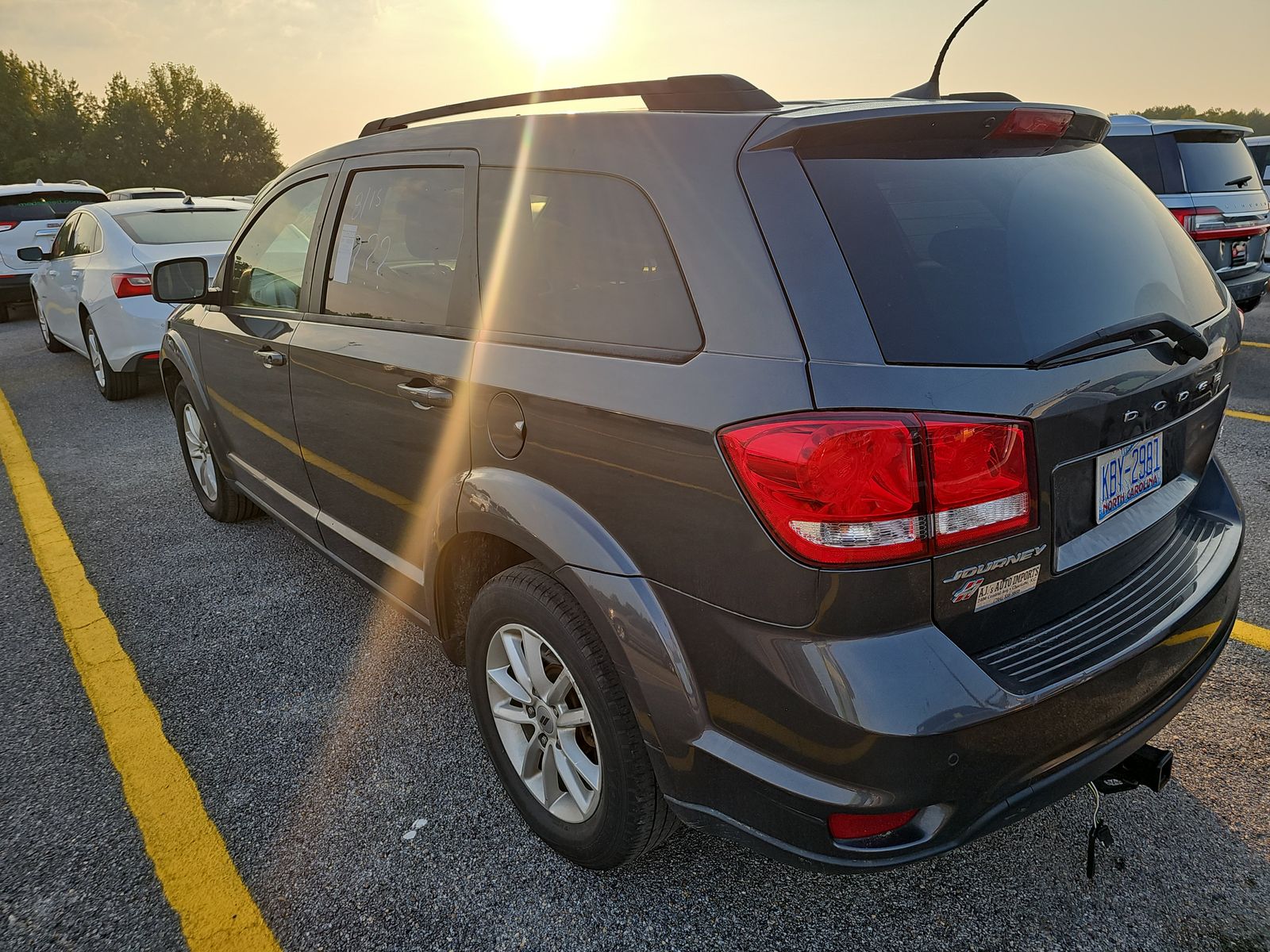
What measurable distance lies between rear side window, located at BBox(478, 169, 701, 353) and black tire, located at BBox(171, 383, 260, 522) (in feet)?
8.66

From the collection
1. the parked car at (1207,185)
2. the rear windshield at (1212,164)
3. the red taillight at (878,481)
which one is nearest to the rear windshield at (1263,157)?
the rear windshield at (1212,164)

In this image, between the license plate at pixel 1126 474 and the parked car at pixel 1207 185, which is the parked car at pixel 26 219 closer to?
the parked car at pixel 1207 185

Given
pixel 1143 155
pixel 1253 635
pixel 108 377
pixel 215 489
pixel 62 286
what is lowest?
pixel 1253 635


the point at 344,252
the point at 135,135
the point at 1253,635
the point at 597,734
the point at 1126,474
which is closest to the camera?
the point at 1126,474

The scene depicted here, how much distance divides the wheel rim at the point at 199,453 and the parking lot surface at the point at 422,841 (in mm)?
1069

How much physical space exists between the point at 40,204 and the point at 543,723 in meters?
14.3

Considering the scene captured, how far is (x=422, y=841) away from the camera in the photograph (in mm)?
2266

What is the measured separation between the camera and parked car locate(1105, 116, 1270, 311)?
23.6ft

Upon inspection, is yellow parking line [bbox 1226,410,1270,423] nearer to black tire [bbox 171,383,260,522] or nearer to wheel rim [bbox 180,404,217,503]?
black tire [bbox 171,383,260,522]

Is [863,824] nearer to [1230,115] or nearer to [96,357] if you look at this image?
[96,357]

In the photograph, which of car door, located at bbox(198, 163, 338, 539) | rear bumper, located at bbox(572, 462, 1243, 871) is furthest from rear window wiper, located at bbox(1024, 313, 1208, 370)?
car door, located at bbox(198, 163, 338, 539)

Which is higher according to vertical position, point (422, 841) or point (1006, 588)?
point (1006, 588)

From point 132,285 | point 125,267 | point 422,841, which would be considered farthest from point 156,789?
point 125,267

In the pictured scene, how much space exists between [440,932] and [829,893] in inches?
36.3
